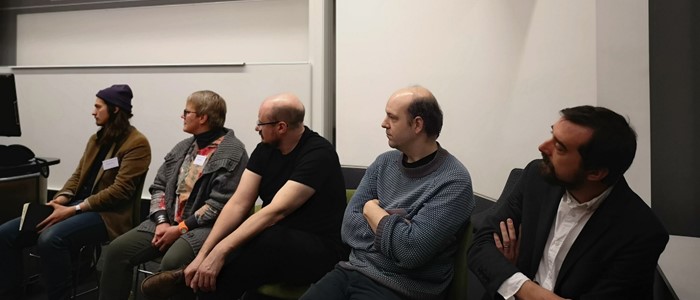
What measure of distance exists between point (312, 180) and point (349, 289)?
53 centimetres

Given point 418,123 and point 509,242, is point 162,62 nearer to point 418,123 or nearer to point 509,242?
point 418,123

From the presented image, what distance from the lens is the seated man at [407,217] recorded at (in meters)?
1.68

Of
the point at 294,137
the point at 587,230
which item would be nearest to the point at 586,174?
the point at 587,230

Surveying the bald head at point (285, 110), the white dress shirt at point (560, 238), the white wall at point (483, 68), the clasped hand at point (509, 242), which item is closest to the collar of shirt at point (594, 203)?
the white dress shirt at point (560, 238)

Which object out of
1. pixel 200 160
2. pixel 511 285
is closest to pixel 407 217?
pixel 511 285

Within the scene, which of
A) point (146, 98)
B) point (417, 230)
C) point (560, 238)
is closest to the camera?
point (560, 238)

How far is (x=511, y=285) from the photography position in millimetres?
1412

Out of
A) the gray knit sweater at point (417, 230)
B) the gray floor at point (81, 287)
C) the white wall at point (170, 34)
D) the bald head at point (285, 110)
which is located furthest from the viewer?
the white wall at point (170, 34)

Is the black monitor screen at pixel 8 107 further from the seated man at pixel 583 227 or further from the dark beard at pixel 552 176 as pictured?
the dark beard at pixel 552 176

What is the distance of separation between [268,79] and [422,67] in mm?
1286

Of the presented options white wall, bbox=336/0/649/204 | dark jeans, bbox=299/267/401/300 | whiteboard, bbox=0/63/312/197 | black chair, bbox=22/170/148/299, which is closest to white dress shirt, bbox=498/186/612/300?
dark jeans, bbox=299/267/401/300

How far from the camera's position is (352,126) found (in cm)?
346

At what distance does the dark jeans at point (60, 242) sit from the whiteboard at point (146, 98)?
4.67ft

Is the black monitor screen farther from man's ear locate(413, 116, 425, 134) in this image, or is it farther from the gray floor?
man's ear locate(413, 116, 425, 134)
